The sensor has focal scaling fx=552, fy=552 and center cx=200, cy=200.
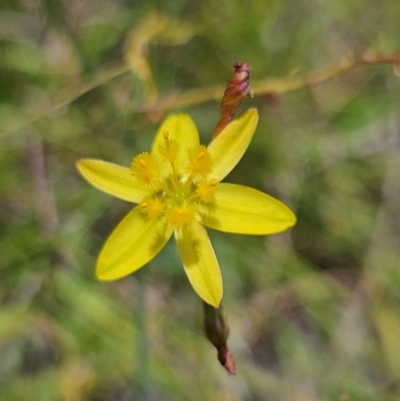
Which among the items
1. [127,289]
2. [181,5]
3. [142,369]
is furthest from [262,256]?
[181,5]

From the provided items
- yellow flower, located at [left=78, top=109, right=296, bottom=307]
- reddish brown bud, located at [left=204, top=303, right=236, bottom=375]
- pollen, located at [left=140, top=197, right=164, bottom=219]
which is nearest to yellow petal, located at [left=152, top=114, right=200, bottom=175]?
yellow flower, located at [left=78, top=109, right=296, bottom=307]

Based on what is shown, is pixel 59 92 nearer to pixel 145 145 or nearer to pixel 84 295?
pixel 145 145

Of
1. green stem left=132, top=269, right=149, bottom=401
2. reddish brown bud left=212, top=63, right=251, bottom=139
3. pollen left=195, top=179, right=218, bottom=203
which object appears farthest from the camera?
green stem left=132, top=269, right=149, bottom=401

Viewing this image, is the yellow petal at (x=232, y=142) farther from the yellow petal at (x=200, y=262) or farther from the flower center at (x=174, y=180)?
the yellow petal at (x=200, y=262)

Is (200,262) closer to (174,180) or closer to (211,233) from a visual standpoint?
(174,180)

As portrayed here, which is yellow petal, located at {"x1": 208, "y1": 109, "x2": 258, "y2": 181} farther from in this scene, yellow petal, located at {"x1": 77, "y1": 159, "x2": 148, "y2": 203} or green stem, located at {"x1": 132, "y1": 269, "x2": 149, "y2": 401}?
green stem, located at {"x1": 132, "y1": 269, "x2": 149, "y2": 401}

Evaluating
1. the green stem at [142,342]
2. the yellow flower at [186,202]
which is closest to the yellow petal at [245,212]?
the yellow flower at [186,202]
